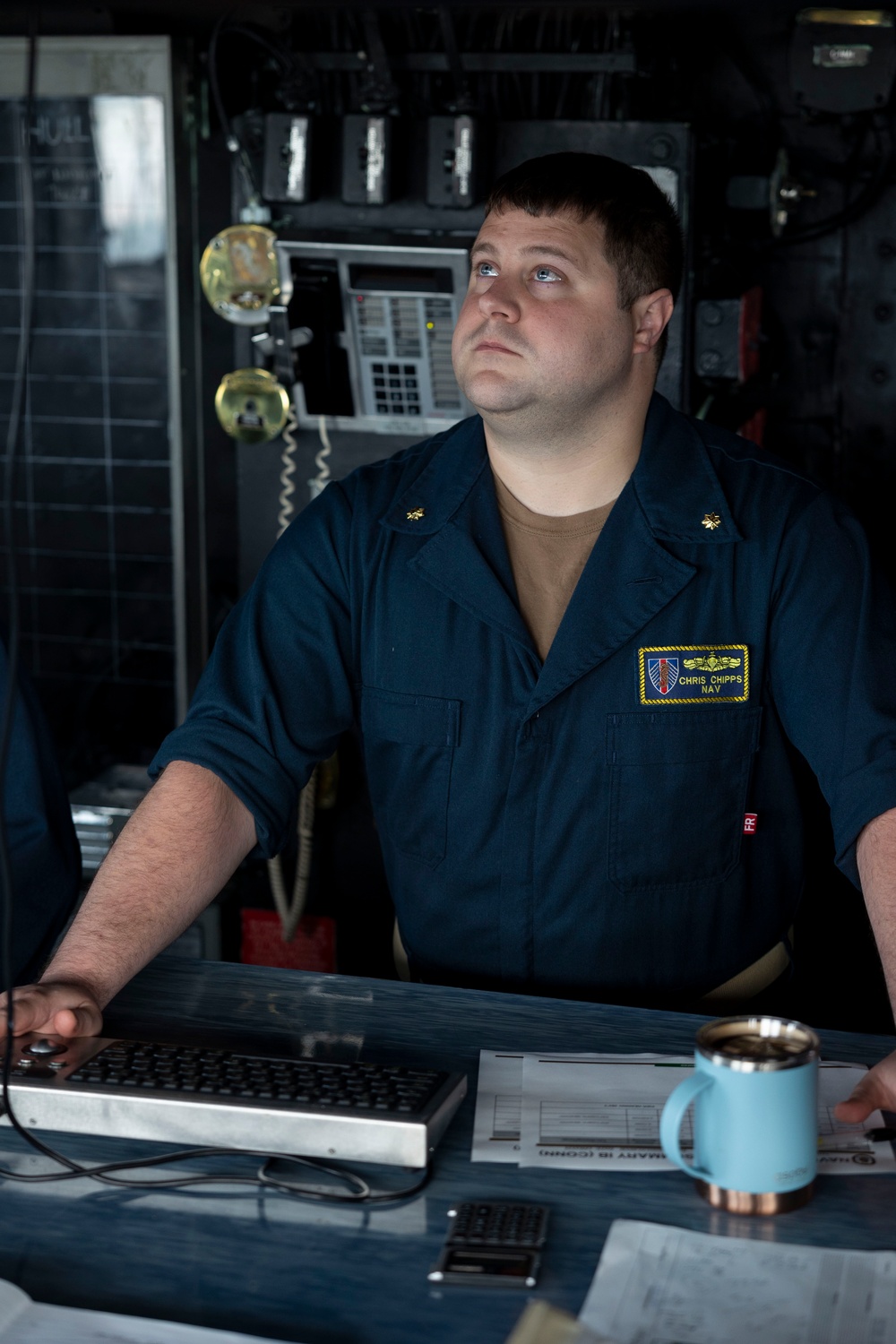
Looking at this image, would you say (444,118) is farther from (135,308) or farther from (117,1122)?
(117,1122)

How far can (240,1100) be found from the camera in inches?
45.9

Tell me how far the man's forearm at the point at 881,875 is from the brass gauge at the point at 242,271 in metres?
1.74

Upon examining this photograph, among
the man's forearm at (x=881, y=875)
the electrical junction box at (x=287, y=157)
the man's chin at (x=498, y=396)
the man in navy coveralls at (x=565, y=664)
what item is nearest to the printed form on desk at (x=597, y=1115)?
the man's forearm at (x=881, y=875)

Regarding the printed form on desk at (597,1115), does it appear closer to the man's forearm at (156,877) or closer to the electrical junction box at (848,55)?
the man's forearm at (156,877)

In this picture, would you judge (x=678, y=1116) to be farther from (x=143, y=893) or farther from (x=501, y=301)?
(x=501, y=301)

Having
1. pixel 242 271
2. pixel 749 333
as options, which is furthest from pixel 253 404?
pixel 749 333

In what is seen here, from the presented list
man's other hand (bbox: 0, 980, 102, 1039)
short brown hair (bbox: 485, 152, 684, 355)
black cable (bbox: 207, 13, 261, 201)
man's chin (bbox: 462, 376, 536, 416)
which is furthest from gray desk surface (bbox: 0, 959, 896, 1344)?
black cable (bbox: 207, 13, 261, 201)

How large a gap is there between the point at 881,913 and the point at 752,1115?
482mm

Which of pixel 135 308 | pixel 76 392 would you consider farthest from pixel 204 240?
pixel 76 392

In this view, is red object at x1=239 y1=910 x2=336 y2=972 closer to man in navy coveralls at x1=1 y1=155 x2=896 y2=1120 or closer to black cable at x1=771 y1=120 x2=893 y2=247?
man in navy coveralls at x1=1 y1=155 x2=896 y2=1120

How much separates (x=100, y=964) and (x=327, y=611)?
56cm

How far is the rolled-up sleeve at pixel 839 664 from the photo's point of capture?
1563 millimetres

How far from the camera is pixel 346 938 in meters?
3.22

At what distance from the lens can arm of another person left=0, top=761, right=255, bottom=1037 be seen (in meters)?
1.35
